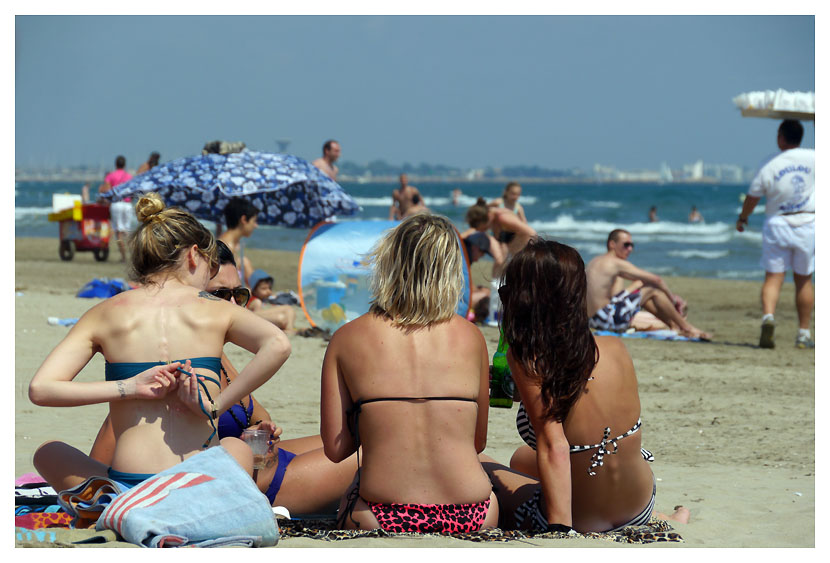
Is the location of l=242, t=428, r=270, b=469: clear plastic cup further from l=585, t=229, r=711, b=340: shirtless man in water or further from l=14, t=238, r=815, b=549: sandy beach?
l=585, t=229, r=711, b=340: shirtless man in water

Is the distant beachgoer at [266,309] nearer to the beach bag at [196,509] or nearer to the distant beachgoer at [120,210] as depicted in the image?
the beach bag at [196,509]

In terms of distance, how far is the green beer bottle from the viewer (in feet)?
10.4

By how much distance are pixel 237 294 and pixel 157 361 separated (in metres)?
0.94

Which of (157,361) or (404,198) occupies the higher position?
(404,198)

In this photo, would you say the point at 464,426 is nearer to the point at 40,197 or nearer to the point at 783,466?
the point at 783,466

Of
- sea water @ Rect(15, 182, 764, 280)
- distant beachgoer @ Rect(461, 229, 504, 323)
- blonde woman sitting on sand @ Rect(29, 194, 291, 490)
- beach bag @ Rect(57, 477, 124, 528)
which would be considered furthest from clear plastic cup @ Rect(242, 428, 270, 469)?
sea water @ Rect(15, 182, 764, 280)

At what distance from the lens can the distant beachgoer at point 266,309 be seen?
7773 millimetres

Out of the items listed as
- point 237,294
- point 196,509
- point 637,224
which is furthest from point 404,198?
point 637,224

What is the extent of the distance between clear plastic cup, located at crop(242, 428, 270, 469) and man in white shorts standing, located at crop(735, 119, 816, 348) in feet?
19.5

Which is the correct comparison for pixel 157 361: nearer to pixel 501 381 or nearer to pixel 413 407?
pixel 413 407

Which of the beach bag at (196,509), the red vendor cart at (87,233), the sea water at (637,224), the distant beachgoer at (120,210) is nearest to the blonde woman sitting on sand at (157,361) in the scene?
the beach bag at (196,509)

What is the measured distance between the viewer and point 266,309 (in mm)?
8016

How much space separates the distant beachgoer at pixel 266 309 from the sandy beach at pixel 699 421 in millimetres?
188

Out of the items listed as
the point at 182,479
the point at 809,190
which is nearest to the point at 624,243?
the point at 809,190
